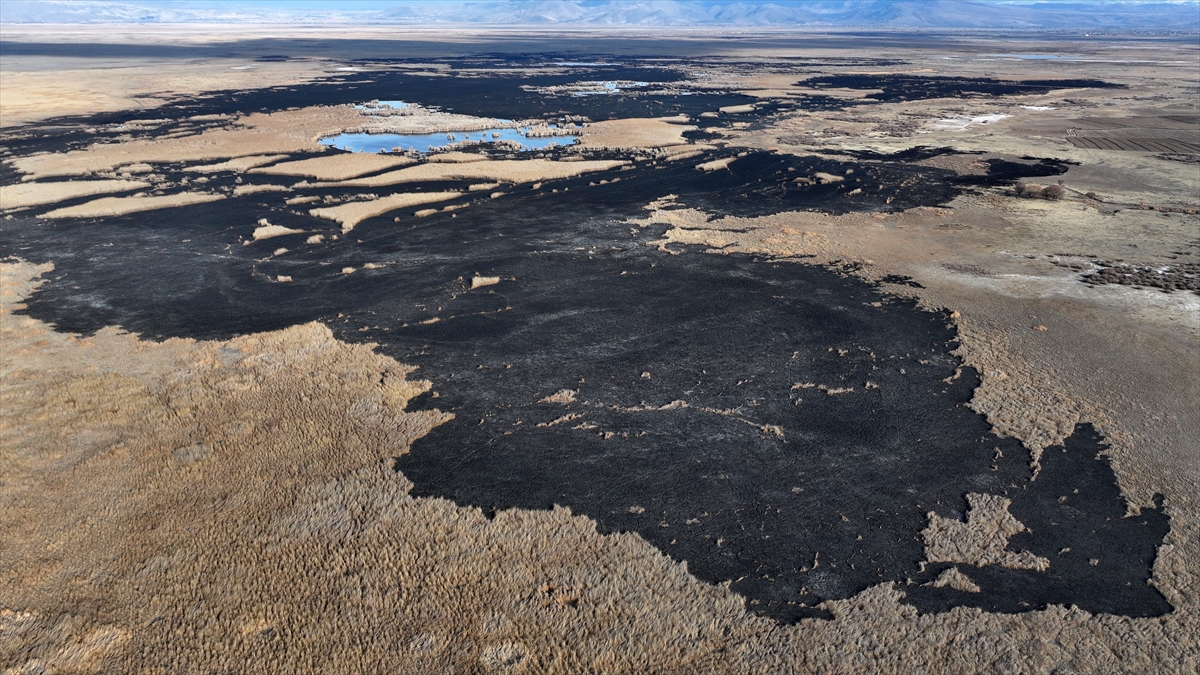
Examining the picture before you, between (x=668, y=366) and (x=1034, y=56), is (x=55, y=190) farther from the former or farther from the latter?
(x=1034, y=56)

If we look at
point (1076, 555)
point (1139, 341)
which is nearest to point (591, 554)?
point (1076, 555)

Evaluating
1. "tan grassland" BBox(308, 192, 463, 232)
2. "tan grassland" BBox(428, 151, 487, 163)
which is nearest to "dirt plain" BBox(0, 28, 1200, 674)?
"tan grassland" BBox(308, 192, 463, 232)

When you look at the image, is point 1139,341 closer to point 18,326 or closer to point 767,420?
point 767,420

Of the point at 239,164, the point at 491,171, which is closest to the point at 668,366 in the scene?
the point at 491,171

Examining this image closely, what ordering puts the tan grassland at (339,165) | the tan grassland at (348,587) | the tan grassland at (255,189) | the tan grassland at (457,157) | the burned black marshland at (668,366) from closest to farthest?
1. the tan grassland at (348,587)
2. the burned black marshland at (668,366)
3. the tan grassland at (255,189)
4. the tan grassland at (339,165)
5. the tan grassland at (457,157)

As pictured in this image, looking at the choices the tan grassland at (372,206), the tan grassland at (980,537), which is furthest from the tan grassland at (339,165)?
the tan grassland at (980,537)

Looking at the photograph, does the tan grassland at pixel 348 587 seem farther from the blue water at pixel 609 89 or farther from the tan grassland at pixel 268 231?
the blue water at pixel 609 89
